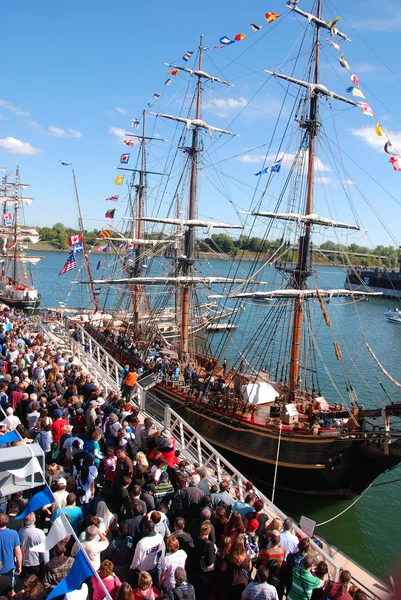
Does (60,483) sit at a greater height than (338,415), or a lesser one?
greater

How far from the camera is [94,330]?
29.7m

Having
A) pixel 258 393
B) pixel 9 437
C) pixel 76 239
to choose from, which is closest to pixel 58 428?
pixel 9 437

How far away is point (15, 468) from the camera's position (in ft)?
19.8

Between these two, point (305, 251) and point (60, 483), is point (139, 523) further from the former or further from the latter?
point (305, 251)

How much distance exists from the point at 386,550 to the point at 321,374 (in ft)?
70.4

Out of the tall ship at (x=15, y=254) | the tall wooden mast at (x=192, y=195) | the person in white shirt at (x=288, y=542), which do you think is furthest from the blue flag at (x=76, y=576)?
the tall ship at (x=15, y=254)

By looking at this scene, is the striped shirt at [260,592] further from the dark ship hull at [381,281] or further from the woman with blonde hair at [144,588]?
the dark ship hull at [381,281]

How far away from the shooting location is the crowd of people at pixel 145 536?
512cm

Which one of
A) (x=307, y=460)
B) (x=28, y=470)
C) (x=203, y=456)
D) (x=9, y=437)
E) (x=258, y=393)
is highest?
(x=28, y=470)

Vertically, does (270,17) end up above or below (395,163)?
above

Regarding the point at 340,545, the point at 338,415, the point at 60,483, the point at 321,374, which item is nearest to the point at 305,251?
the point at 338,415

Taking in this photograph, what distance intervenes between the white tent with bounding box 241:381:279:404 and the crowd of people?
8.36 meters

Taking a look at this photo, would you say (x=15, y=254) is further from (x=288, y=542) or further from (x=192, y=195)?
(x=288, y=542)

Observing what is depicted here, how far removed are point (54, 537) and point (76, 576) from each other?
77cm
